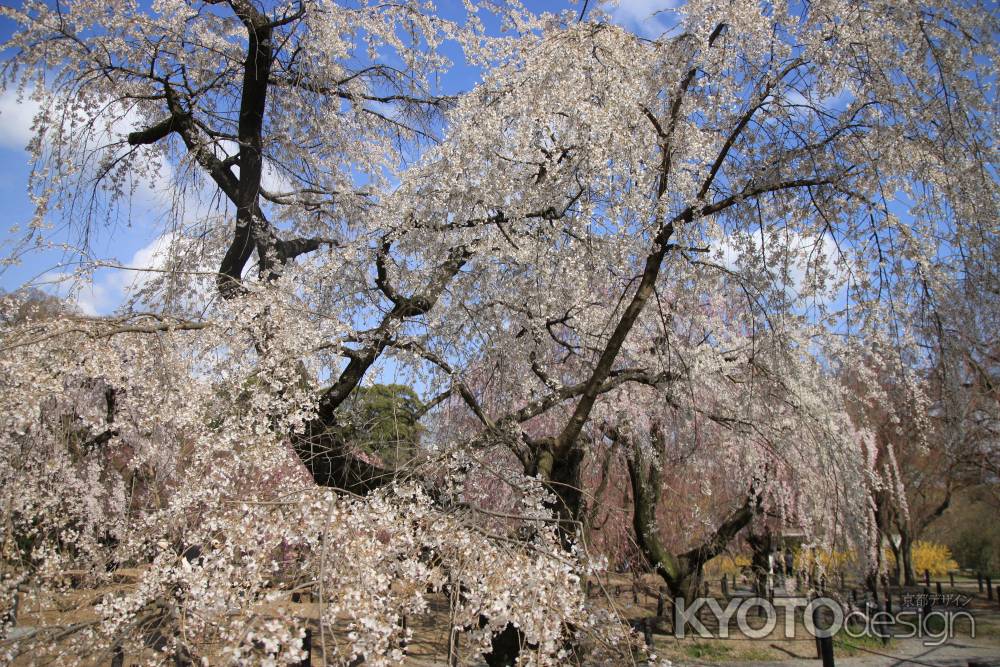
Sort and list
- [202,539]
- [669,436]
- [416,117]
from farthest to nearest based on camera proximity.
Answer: [669,436] → [416,117] → [202,539]

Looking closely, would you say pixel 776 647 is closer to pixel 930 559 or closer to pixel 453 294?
pixel 453 294

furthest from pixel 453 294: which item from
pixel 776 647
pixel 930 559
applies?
pixel 930 559

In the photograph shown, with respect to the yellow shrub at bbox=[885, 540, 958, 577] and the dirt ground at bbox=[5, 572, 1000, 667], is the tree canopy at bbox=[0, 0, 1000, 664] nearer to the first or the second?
the dirt ground at bbox=[5, 572, 1000, 667]

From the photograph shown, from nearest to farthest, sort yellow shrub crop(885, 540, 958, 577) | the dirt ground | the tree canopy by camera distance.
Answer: the tree canopy → the dirt ground → yellow shrub crop(885, 540, 958, 577)

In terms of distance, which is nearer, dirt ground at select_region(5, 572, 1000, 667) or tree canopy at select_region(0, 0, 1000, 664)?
tree canopy at select_region(0, 0, 1000, 664)

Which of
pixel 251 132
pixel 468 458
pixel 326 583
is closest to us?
pixel 326 583

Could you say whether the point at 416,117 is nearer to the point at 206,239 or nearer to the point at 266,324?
the point at 206,239

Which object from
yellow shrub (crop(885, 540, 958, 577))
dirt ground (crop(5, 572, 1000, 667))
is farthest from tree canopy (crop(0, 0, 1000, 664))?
yellow shrub (crop(885, 540, 958, 577))

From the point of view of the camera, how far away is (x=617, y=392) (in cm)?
713

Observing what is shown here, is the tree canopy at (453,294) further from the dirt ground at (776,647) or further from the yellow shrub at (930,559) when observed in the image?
the yellow shrub at (930,559)

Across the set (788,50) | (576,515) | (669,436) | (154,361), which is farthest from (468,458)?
(669,436)

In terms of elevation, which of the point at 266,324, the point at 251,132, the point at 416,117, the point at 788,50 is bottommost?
the point at 266,324

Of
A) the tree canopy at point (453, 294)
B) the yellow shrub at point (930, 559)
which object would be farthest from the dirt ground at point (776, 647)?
the yellow shrub at point (930, 559)

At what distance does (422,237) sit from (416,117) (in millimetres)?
1951
